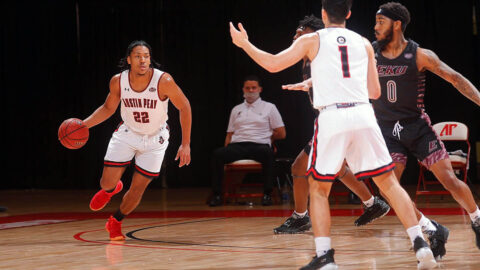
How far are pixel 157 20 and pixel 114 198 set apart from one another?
2.81m

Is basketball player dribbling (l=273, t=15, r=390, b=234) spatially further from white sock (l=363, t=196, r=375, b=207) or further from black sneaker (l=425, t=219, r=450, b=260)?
black sneaker (l=425, t=219, r=450, b=260)

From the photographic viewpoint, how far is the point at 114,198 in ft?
32.7

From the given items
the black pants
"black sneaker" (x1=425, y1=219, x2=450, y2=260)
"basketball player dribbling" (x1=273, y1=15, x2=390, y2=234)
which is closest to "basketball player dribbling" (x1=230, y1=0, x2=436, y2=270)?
"black sneaker" (x1=425, y1=219, x2=450, y2=260)

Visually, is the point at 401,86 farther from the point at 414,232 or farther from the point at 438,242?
the point at 414,232

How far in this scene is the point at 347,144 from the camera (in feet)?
11.7

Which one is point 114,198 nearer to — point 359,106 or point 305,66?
point 305,66

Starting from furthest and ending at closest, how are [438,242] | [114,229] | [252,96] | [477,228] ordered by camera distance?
[252,96] → [114,229] → [477,228] → [438,242]

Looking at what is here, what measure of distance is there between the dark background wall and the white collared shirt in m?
1.91

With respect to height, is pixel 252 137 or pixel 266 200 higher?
pixel 252 137

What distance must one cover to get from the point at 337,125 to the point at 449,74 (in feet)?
3.96

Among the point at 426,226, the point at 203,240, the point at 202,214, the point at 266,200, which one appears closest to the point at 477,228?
the point at 426,226

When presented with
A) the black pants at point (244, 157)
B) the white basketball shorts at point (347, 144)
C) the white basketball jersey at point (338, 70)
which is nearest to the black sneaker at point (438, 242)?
the white basketball shorts at point (347, 144)

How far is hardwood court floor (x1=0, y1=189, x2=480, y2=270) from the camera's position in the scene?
13.5 feet

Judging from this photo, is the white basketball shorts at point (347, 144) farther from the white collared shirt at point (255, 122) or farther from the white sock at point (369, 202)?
the white collared shirt at point (255, 122)
